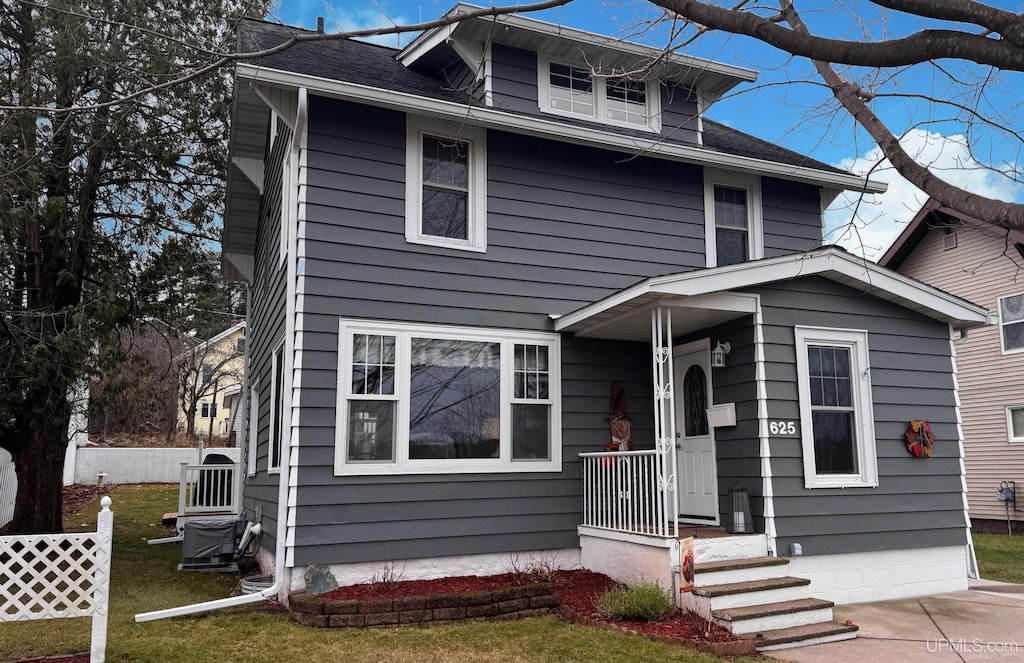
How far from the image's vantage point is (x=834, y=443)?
26.2 ft

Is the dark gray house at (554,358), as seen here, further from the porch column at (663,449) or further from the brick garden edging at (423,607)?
the brick garden edging at (423,607)

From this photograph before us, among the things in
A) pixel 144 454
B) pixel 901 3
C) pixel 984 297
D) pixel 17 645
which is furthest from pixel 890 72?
pixel 144 454

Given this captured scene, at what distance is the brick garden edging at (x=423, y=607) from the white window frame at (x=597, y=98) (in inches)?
225

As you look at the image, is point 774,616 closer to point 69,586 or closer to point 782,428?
point 782,428

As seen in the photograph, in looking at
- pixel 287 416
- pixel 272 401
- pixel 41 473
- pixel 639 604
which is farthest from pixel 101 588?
pixel 41 473

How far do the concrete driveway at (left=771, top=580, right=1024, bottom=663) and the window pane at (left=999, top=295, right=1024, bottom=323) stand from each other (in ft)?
31.7

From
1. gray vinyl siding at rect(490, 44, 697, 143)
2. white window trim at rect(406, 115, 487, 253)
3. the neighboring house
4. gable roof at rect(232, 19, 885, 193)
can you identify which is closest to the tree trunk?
gable roof at rect(232, 19, 885, 193)

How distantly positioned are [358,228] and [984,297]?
14789mm

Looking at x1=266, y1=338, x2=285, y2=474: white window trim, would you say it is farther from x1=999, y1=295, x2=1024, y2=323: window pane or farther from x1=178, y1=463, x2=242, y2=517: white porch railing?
x1=999, y1=295, x2=1024, y2=323: window pane

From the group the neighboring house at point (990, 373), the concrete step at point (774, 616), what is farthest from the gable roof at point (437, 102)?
the neighboring house at point (990, 373)

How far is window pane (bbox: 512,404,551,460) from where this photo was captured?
826cm

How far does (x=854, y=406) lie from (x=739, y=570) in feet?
8.11

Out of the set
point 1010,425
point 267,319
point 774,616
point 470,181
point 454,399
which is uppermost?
point 470,181

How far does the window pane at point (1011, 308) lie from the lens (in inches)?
619
